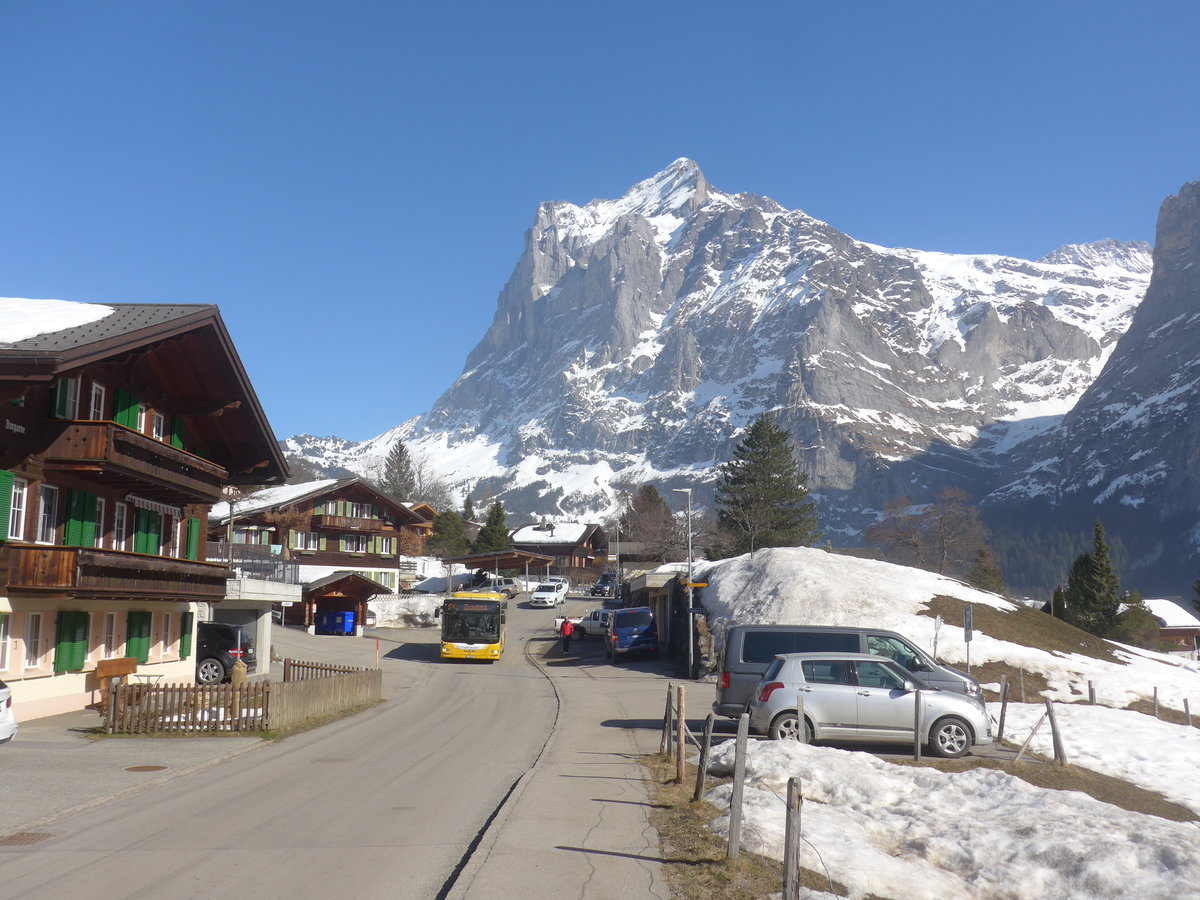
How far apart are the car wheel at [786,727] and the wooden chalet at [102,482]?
51.3ft

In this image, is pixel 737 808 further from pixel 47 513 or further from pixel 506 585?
pixel 506 585

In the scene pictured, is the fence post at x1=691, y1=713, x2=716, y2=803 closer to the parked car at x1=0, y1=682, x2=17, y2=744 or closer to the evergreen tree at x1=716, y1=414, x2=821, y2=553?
the parked car at x1=0, y1=682, x2=17, y2=744

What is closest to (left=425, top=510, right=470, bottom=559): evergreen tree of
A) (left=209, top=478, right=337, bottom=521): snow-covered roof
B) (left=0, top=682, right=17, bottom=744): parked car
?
(left=209, top=478, right=337, bottom=521): snow-covered roof

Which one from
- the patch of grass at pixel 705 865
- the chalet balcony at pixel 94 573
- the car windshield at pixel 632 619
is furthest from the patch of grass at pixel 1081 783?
the car windshield at pixel 632 619

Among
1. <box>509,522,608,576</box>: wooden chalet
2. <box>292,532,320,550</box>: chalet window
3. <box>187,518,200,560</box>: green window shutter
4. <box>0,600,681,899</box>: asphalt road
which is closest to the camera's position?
<box>0,600,681,899</box>: asphalt road

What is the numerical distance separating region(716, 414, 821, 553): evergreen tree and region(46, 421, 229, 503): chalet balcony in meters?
54.1

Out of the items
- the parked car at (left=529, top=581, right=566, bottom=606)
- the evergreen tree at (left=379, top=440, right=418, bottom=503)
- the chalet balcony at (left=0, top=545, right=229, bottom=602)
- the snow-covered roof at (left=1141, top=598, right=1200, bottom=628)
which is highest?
the evergreen tree at (left=379, top=440, right=418, bottom=503)

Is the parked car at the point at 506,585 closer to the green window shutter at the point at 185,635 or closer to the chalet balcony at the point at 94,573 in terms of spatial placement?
the green window shutter at the point at 185,635

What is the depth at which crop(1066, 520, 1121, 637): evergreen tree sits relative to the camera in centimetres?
6838

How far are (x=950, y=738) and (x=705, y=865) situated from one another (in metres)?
9.14

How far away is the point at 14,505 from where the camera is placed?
71.3 ft

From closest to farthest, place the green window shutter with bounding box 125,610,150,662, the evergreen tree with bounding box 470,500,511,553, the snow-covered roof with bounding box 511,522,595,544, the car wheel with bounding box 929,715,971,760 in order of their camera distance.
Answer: the car wheel with bounding box 929,715,971,760 < the green window shutter with bounding box 125,610,150,662 < the evergreen tree with bounding box 470,500,511,553 < the snow-covered roof with bounding box 511,522,595,544

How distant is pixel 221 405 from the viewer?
29969 mm

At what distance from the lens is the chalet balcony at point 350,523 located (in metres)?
68.9
